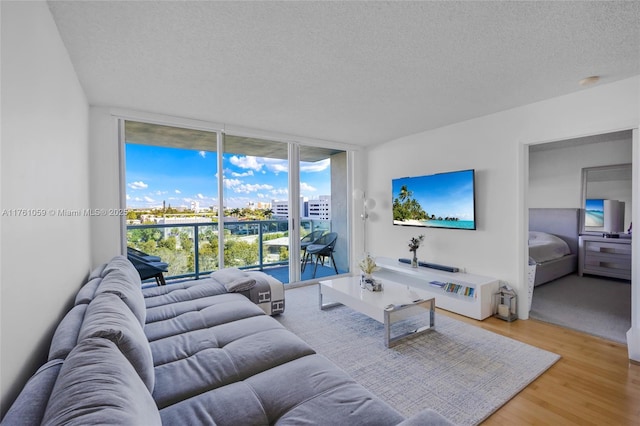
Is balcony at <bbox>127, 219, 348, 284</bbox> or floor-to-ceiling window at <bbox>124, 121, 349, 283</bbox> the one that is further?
balcony at <bbox>127, 219, 348, 284</bbox>

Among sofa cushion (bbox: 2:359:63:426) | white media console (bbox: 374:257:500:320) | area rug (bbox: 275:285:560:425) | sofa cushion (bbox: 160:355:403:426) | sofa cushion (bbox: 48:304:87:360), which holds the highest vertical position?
sofa cushion (bbox: 48:304:87:360)

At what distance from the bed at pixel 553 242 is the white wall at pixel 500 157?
56.8 inches

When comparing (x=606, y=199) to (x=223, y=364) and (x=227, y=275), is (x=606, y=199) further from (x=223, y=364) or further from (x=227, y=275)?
(x=223, y=364)

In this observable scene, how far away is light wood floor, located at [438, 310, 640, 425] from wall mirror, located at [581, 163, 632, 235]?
135 inches

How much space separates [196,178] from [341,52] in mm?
2714

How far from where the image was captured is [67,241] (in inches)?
76.6

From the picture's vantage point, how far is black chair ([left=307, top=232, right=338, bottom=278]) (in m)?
4.82

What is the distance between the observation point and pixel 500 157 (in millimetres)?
3404

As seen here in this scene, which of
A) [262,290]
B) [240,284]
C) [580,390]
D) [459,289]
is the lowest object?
[580,390]

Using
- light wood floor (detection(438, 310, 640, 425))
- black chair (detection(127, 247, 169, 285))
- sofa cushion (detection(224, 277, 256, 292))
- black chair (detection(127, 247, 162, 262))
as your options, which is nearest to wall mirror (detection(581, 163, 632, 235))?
light wood floor (detection(438, 310, 640, 425))

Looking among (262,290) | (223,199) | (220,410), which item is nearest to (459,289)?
(262,290)

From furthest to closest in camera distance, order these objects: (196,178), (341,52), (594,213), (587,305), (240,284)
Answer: (594,213), (196,178), (587,305), (240,284), (341,52)

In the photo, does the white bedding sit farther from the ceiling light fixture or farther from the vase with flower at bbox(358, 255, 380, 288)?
the vase with flower at bbox(358, 255, 380, 288)

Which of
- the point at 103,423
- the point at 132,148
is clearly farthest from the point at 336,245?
the point at 103,423
